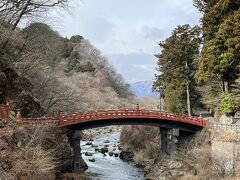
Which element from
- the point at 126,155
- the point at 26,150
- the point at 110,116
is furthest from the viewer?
the point at 126,155

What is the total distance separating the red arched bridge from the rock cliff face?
514 centimetres

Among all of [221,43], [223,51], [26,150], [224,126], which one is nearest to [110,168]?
[224,126]

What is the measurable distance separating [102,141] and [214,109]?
27.4 metres

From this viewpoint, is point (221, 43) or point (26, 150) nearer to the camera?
point (26, 150)

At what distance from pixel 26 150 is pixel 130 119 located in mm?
19943

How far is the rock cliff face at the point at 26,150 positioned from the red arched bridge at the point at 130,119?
5.14 metres

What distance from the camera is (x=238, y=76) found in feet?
159

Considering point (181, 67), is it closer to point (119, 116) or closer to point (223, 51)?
point (223, 51)

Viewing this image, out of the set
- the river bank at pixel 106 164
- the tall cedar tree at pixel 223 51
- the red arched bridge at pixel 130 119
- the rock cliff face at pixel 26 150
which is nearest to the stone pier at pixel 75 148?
the red arched bridge at pixel 130 119

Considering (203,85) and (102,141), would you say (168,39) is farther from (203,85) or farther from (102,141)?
(102,141)

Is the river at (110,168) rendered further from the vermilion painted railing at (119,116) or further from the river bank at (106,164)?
the vermilion painted railing at (119,116)

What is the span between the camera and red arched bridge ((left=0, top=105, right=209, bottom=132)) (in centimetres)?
4456

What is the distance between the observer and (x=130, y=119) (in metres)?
48.3

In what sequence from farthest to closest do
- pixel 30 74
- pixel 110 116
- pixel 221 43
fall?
pixel 30 74 → pixel 221 43 → pixel 110 116
